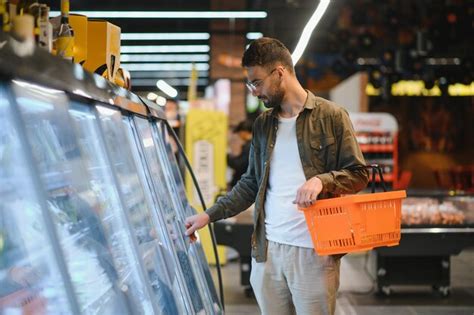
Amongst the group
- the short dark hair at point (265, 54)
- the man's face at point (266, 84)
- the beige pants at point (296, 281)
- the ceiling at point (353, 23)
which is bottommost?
the beige pants at point (296, 281)

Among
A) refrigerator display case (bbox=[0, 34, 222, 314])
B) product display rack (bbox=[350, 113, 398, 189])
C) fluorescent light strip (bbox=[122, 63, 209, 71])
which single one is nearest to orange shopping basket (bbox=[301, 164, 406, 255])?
refrigerator display case (bbox=[0, 34, 222, 314])

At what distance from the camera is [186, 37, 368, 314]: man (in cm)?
300

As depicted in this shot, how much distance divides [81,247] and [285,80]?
1321mm

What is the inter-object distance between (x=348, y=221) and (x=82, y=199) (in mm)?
1127

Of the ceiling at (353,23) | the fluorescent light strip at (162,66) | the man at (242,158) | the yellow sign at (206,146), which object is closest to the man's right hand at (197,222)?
the man at (242,158)

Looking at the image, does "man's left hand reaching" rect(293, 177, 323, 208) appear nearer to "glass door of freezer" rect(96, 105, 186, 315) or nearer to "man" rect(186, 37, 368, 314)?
"man" rect(186, 37, 368, 314)

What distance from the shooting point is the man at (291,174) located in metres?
3.00

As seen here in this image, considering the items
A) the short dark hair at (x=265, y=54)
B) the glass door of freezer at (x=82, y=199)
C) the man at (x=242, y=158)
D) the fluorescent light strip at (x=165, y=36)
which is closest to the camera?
the glass door of freezer at (x=82, y=199)

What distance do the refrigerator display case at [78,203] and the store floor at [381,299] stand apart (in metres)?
3.78

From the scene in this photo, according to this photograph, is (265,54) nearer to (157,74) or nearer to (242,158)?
(242,158)

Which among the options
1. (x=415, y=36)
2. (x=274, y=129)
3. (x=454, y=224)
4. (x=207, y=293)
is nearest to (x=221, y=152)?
(x=454, y=224)

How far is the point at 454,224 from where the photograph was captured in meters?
7.17

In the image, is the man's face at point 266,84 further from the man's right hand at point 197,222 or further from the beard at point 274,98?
the man's right hand at point 197,222

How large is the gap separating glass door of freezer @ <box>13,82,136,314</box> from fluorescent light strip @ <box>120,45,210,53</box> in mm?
15191
